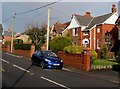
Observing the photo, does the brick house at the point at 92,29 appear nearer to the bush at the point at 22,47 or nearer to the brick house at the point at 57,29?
the brick house at the point at 57,29

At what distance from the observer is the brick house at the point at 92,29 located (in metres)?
47.8

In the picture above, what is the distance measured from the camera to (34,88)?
1232 cm

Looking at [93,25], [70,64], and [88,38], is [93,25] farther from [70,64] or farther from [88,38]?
[70,64]

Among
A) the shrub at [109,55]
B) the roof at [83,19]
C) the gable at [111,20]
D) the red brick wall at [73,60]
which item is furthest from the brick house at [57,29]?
the red brick wall at [73,60]

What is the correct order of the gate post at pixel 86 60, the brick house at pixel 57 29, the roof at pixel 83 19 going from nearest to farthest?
the gate post at pixel 86 60, the roof at pixel 83 19, the brick house at pixel 57 29

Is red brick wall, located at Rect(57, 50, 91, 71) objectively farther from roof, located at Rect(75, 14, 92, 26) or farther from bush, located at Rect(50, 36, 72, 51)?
roof, located at Rect(75, 14, 92, 26)

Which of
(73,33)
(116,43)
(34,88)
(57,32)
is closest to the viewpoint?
(34,88)

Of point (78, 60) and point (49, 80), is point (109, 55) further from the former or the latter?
point (49, 80)

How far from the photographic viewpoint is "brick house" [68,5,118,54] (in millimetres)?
47819

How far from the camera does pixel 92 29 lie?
50.2 meters

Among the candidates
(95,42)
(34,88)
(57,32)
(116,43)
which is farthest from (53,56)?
(57,32)

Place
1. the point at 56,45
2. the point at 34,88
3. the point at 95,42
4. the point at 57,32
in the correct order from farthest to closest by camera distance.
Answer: the point at 57,32 < the point at 95,42 < the point at 56,45 < the point at 34,88

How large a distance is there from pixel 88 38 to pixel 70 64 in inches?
1018

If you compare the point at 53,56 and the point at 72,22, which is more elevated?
the point at 72,22
